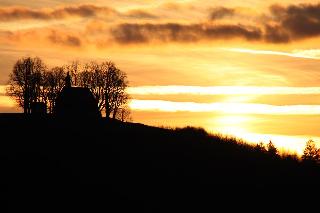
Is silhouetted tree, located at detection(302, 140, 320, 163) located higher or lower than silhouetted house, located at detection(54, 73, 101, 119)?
lower

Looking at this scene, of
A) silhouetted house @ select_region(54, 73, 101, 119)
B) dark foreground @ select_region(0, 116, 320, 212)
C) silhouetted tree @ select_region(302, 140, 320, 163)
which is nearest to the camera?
dark foreground @ select_region(0, 116, 320, 212)

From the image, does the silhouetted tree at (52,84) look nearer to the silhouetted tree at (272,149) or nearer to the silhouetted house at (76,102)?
the silhouetted house at (76,102)

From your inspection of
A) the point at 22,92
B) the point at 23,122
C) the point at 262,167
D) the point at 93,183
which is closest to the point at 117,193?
the point at 93,183

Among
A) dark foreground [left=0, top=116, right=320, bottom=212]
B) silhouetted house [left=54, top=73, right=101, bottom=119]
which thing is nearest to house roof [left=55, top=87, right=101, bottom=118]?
silhouetted house [left=54, top=73, right=101, bottom=119]

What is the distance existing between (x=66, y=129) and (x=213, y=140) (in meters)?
16.2

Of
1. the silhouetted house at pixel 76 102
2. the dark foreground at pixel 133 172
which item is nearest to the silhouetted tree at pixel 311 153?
the dark foreground at pixel 133 172

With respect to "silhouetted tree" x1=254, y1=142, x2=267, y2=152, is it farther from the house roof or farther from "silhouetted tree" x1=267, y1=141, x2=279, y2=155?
the house roof

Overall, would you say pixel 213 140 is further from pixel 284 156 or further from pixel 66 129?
pixel 66 129

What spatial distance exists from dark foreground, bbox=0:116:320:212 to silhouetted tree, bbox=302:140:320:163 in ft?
7.17

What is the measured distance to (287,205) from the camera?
3347cm

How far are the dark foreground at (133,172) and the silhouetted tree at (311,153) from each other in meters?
2.19

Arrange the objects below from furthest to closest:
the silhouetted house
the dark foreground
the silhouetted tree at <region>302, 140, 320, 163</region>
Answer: the silhouetted house → the silhouetted tree at <region>302, 140, 320, 163</region> → the dark foreground

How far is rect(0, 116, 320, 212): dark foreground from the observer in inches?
1193

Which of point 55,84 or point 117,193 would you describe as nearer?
point 117,193
